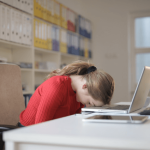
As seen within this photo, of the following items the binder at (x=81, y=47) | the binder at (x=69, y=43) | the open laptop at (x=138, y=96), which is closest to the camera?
the open laptop at (x=138, y=96)

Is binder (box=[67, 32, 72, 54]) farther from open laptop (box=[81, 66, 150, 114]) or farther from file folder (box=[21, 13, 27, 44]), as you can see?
open laptop (box=[81, 66, 150, 114])

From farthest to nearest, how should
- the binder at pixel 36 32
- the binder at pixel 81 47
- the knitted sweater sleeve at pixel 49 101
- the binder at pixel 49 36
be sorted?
the binder at pixel 81 47 → the binder at pixel 49 36 → the binder at pixel 36 32 → the knitted sweater sleeve at pixel 49 101

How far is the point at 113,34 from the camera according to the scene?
4934 mm

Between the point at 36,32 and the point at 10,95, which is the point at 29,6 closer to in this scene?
the point at 36,32

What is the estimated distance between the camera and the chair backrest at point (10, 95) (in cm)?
144

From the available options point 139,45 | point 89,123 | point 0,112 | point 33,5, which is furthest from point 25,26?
point 139,45

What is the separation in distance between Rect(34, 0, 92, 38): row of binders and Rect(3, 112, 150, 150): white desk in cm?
265

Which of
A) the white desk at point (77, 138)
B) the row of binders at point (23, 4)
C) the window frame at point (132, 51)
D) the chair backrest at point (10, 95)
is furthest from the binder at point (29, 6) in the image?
the window frame at point (132, 51)

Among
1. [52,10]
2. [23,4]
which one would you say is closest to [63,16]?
[52,10]

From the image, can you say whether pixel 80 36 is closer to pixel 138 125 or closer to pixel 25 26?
pixel 25 26

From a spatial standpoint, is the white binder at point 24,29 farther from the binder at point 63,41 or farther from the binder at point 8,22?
the binder at point 63,41

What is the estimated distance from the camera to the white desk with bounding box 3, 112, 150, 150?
1.73 ft

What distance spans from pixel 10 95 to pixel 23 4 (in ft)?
5.46

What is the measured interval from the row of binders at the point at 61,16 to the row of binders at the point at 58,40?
10cm
